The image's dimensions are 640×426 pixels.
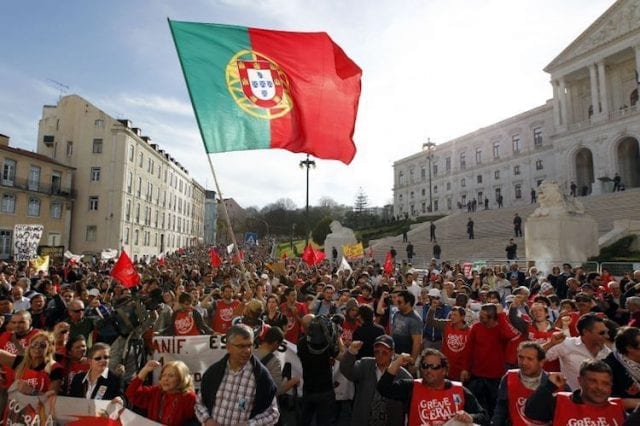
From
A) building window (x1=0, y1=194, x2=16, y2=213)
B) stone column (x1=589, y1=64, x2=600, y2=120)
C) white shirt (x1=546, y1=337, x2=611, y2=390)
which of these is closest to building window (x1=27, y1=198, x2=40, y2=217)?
building window (x1=0, y1=194, x2=16, y2=213)

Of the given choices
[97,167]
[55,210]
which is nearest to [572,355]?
[55,210]

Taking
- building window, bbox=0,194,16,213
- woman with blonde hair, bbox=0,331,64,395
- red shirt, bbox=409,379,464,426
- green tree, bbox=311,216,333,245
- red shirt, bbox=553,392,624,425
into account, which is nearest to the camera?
red shirt, bbox=553,392,624,425

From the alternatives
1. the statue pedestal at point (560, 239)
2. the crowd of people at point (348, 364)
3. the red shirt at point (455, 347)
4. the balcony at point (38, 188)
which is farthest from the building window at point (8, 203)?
the red shirt at point (455, 347)

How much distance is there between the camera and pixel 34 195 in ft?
126

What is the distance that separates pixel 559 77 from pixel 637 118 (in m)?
12.4

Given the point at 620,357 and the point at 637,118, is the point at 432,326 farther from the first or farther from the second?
the point at 637,118

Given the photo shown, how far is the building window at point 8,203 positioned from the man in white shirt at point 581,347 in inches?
1652

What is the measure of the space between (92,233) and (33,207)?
Result: 5916 mm

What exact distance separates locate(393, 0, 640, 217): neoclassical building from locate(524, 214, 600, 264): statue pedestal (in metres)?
27.2

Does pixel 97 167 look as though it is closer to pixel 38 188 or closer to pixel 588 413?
pixel 38 188

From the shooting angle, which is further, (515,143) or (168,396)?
(515,143)

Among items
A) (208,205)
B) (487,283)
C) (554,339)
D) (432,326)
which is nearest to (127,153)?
(487,283)

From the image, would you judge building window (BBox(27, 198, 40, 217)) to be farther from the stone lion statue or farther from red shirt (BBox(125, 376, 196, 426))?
red shirt (BBox(125, 376, 196, 426))

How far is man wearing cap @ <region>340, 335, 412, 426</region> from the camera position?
4230mm
